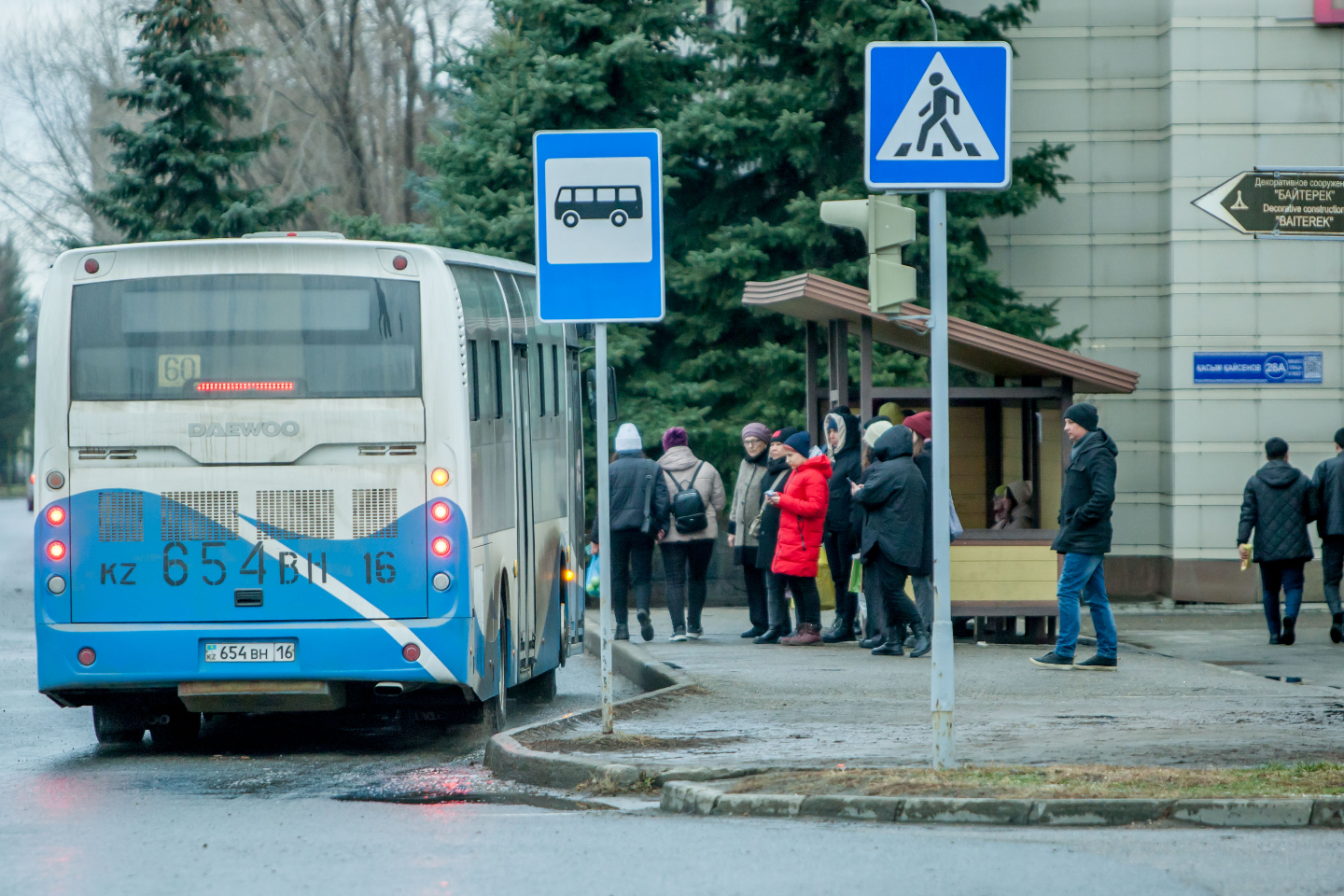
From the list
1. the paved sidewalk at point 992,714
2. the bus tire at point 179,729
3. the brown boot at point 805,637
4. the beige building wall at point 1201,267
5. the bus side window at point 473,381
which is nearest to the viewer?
the paved sidewalk at point 992,714

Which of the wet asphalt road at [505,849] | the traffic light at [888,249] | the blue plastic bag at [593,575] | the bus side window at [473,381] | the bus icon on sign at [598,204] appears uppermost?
the bus icon on sign at [598,204]

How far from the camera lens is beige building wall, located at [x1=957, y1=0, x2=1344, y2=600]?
19766 millimetres

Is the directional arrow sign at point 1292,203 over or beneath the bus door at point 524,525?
over

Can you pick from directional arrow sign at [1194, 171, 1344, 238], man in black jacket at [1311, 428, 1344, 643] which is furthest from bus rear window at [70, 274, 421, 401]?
directional arrow sign at [1194, 171, 1344, 238]

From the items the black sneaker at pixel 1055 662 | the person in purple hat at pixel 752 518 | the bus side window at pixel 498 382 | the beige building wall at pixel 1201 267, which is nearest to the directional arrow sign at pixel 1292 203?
the beige building wall at pixel 1201 267

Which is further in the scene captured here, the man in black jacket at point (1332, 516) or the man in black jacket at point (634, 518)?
the man in black jacket at point (1332, 516)

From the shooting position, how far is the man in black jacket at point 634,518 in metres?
15.5

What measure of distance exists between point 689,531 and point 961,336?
10.3 ft

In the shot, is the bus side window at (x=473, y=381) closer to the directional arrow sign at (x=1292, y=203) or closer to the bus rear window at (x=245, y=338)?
the bus rear window at (x=245, y=338)

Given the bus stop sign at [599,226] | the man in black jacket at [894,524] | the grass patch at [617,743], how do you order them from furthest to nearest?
the man in black jacket at [894,524] → the bus stop sign at [599,226] → the grass patch at [617,743]

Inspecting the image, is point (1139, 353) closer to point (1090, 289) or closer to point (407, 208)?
point (1090, 289)

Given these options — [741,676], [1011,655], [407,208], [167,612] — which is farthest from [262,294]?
[407,208]

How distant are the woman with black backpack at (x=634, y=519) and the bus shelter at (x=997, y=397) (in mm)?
1643

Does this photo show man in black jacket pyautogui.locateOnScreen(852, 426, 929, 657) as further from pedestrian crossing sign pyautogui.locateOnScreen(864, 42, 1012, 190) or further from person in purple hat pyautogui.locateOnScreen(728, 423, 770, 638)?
pedestrian crossing sign pyautogui.locateOnScreen(864, 42, 1012, 190)
